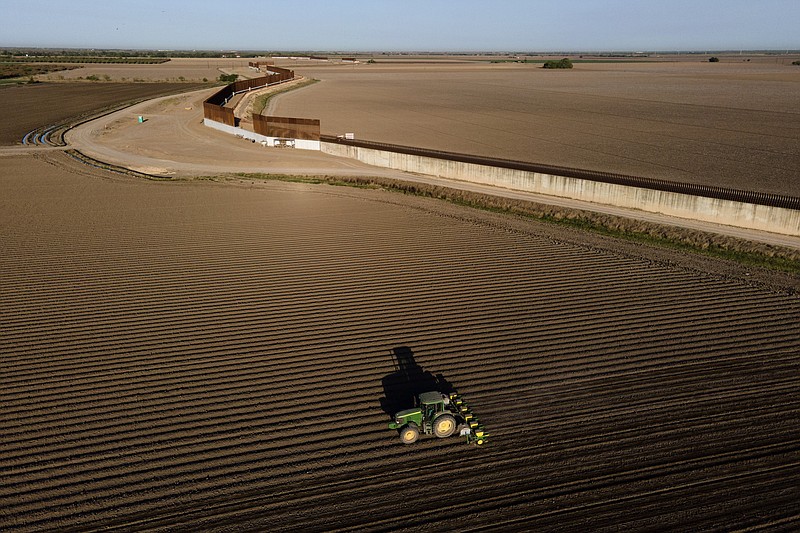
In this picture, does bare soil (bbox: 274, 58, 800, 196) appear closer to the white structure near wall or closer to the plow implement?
the white structure near wall

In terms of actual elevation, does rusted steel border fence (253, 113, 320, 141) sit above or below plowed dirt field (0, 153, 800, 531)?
above

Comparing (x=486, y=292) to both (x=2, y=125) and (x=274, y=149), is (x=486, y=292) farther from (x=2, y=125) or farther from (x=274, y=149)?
(x=2, y=125)

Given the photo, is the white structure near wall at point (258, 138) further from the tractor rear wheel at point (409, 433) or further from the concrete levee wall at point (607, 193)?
the tractor rear wheel at point (409, 433)

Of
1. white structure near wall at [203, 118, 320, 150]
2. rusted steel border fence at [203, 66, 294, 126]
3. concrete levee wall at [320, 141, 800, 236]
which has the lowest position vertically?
concrete levee wall at [320, 141, 800, 236]

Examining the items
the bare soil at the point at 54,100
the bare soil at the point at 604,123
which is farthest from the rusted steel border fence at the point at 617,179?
the bare soil at the point at 54,100

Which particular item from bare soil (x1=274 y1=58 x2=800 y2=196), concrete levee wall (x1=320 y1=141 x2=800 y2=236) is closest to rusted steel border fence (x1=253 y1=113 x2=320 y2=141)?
bare soil (x1=274 y1=58 x2=800 y2=196)

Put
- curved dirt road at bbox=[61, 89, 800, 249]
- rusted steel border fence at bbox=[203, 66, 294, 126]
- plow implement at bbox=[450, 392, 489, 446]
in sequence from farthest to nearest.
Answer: rusted steel border fence at bbox=[203, 66, 294, 126]
curved dirt road at bbox=[61, 89, 800, 249]
plow implement at bbox=[450, 392, 489, 446]

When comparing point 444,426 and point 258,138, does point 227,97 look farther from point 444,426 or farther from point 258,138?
point 444,426

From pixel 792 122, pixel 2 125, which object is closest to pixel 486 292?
pixel 792 122

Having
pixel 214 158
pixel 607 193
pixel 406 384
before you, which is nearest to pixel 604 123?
pixel 607 193
